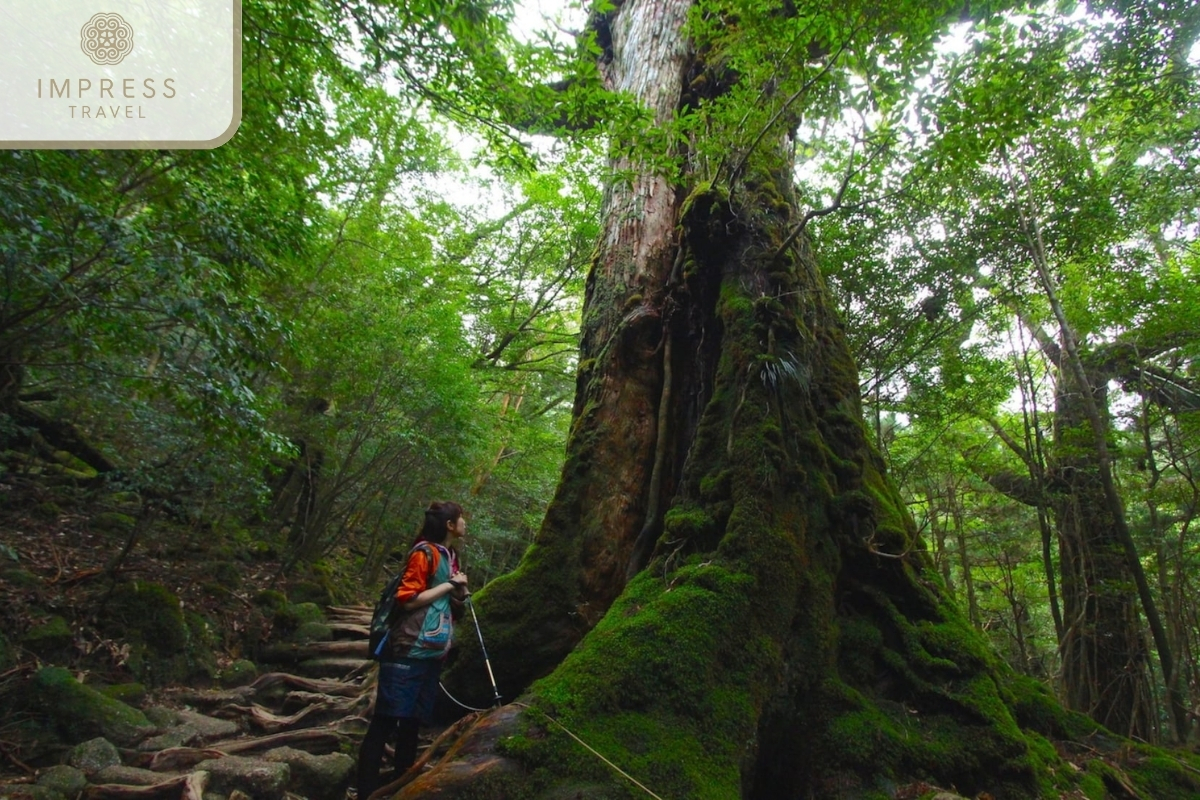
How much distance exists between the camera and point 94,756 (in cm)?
295

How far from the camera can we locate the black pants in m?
2.65

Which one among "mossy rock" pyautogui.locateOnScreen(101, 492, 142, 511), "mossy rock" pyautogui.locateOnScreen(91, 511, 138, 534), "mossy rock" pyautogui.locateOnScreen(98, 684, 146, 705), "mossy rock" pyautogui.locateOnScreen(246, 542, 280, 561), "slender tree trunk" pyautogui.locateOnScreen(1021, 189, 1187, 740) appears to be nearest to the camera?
"mossy rock" pyautogui.locateOnScreen(98, 684, 146, 705)

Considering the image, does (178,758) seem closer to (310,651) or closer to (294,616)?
(310,651)

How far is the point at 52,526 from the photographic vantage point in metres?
5.62

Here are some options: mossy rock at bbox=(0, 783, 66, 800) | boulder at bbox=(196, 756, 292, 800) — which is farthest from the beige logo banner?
boulder at bbox=(196, 756, 292, 800)

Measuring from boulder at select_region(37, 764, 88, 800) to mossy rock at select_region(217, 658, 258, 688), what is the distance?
233 cm

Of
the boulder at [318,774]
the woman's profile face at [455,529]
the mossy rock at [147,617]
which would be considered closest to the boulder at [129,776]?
the boulder at [318,774]

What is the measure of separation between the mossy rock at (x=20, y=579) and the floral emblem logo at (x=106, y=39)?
4.15 meters

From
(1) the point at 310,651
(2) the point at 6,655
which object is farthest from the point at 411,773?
(1) the point at 310,651

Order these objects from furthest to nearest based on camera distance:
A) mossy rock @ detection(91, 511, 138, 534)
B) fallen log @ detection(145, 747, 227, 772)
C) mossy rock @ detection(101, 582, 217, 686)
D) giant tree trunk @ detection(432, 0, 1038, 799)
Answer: mossy rock @ detection(91, 511, 138, 534) → mossy rock @ detection(101, 582, 217, 686) → fallen log @ detection(145, 747, 227, 772) → giant tree trunk @ detection(432, 0, 1038, 799)

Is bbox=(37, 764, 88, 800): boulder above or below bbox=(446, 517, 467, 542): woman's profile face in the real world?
below

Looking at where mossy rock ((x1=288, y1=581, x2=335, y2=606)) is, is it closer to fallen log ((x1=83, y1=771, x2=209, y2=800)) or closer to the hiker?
fallen log ((x1=83, y1=771, x2=209, y2=800))

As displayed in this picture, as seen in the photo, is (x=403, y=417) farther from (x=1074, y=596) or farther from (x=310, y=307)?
(x=1074, y=596)

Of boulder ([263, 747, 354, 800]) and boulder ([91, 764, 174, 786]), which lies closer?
boulder ([91, 764, 174, 786])
